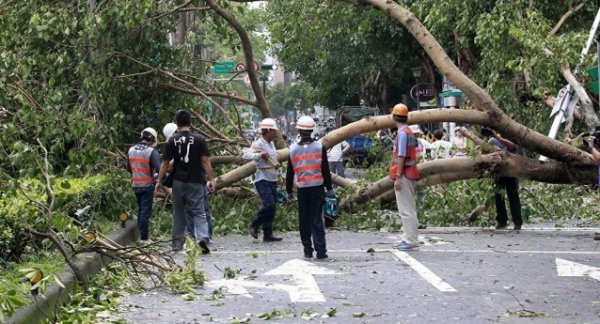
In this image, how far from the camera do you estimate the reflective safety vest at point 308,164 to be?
45.4 ft

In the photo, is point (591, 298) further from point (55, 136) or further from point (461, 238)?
point (55, 136)

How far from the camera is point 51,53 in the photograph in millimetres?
18875

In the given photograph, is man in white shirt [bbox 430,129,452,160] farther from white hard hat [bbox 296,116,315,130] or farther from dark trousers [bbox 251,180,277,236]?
white hard hat [bbox 296,116,315,130]

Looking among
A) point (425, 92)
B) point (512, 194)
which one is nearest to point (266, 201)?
point (512, 194)

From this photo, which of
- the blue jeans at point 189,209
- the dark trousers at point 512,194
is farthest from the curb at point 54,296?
the dark trousers at point 512,194

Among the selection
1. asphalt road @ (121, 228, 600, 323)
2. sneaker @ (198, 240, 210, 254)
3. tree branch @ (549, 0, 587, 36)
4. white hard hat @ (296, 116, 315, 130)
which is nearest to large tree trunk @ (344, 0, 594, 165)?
asphalt road @ (121, 228, 600, 323)

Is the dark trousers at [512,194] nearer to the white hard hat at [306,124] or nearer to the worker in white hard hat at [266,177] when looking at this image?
the worker in white hard hat at [266,177]

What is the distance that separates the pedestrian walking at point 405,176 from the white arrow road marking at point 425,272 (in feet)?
1.30

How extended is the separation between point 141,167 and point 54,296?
731cm

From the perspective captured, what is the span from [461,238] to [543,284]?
5.17m

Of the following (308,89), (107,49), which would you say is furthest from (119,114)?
(308,89)

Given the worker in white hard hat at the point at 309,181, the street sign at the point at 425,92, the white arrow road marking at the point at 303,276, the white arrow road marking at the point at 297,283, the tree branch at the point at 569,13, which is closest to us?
the white arrow road marking at the point at 303,276

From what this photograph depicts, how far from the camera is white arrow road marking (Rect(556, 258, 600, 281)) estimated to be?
38.4 ft

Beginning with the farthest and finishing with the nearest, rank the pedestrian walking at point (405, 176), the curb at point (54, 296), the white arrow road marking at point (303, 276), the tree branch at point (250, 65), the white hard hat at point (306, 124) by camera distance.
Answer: the tree branch at point (250, 65)
the pedestrian walking at point (405, 176)
the white hard hat at point (306, 124)
the white arrow road marking at point (303, 276)
the curb at point (54, 296)
